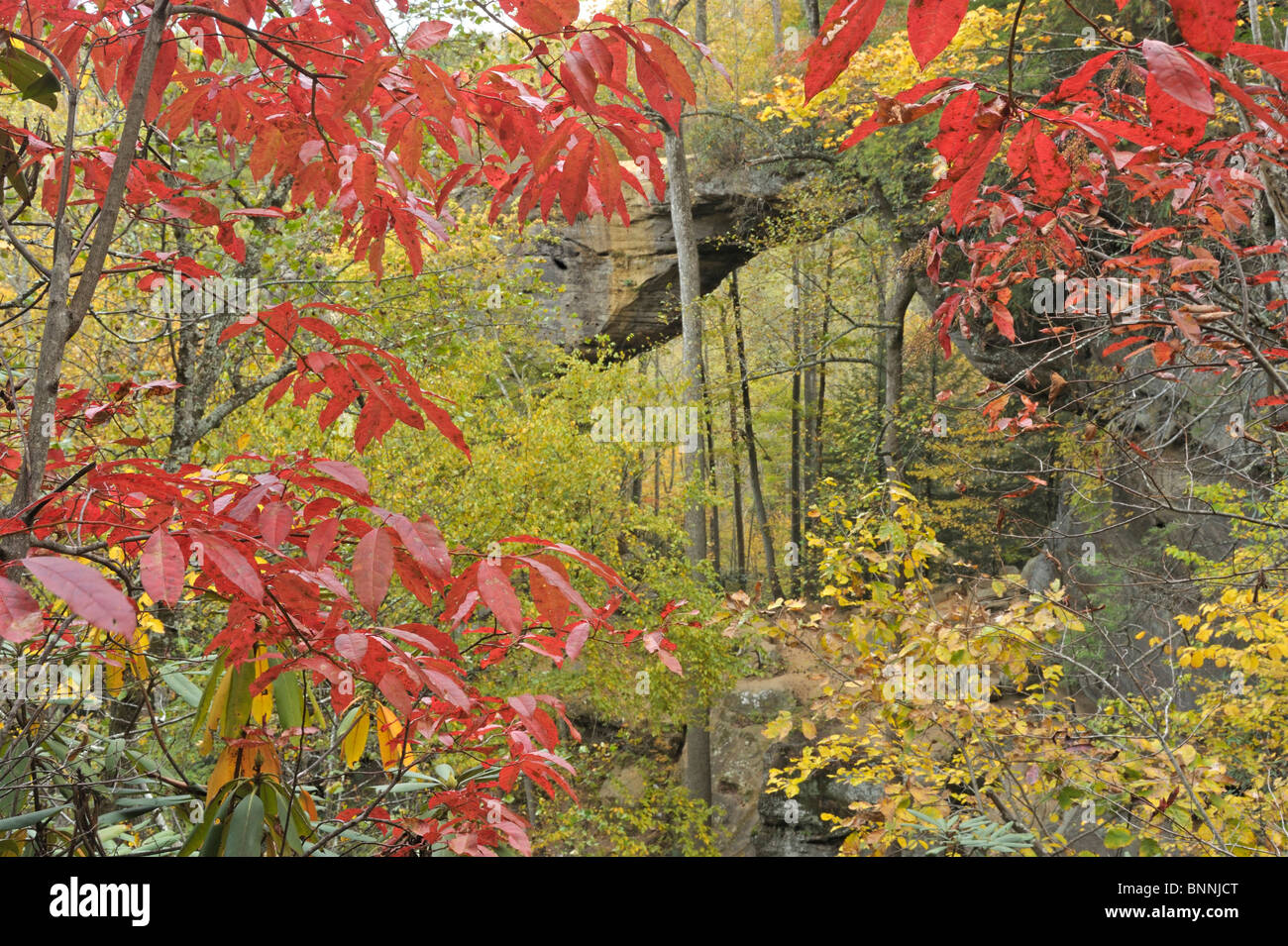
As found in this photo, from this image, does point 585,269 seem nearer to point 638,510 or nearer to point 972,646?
point 638,510

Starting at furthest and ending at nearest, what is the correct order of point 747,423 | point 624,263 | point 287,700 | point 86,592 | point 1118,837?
point 747,423, point 624,263, point 1118,837, point 287,700, point 86,592

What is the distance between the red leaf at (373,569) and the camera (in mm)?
759

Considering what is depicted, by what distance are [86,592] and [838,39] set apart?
0.72 metres

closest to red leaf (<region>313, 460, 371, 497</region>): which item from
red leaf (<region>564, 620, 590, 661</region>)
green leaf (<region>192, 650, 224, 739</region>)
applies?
red leaf (<region>564, 620, 590, 661</region>)

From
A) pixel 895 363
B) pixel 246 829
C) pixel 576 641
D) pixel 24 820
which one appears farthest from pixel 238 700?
pixel 895 363

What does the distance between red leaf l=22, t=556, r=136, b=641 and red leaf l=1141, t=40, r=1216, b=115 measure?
34.4 inches

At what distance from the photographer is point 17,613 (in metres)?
0.62

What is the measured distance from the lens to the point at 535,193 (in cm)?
118

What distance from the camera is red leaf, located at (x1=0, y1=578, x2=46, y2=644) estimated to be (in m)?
0.59

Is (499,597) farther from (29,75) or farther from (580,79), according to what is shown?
(29,75)

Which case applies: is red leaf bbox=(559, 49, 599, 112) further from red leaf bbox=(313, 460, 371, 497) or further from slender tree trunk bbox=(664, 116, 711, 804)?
slender tree trunk bbox=(664, 116, 711, 804)

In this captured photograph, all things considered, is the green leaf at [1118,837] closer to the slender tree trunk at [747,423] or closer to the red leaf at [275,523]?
the red leaf at [275,523]
